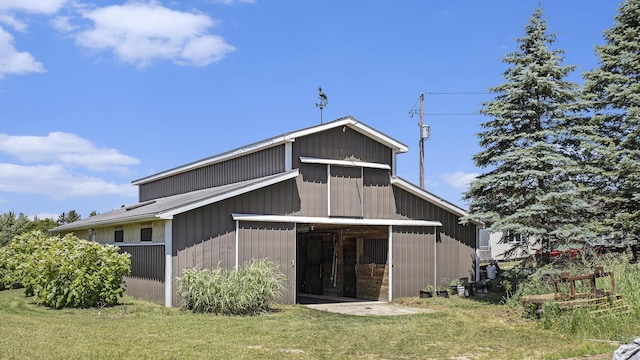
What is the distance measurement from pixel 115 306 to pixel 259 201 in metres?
4.41

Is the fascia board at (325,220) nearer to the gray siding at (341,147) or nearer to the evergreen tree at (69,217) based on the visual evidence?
the gray siding at (341,147)

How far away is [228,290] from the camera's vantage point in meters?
14.3

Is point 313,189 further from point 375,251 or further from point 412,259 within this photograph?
point 412,259

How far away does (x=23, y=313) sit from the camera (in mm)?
14344

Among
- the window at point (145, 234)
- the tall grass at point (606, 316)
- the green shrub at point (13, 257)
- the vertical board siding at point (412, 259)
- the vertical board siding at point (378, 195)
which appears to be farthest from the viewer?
the green shrub at point (13, 257)

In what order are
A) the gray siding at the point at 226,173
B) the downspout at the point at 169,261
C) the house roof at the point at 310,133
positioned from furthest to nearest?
the gray siding at the point at 226,173 < the house roof at the point at 310,133 < the downspout at the point at 169,261

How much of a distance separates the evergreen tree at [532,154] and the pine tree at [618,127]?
84 centimetres

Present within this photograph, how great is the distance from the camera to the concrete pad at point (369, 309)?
15977 millimetres

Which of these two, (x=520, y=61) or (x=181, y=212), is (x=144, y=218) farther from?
(x=520, y=61)

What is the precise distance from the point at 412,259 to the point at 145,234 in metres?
7.89

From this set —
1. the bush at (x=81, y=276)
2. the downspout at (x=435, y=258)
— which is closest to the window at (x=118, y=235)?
the bush at (x=81, y=276)

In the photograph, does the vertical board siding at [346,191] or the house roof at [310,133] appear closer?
the house roof at [310,133]

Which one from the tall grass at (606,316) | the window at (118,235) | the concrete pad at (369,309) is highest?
the window at (118,235)

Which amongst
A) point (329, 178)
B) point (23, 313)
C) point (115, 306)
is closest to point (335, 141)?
point (329, 178)
